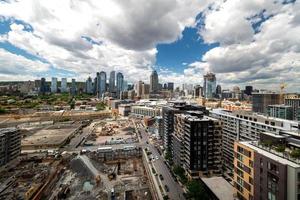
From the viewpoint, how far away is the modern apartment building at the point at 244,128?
2952cm

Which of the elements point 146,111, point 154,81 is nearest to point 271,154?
point 146,111

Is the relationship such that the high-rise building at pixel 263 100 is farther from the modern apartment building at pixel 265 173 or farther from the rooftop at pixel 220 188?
the modern apartment building at pixel 265 173

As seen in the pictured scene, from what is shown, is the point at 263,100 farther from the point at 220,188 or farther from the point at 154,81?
the point at 154,81

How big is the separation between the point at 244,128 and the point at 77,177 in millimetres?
29844

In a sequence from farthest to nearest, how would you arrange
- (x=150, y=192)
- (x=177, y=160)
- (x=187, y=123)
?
(x=177, y=160), (x=187, y=123), (x=150, y=192)

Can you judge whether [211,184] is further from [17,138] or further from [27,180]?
[17,138]

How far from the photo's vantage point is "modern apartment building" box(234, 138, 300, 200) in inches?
499

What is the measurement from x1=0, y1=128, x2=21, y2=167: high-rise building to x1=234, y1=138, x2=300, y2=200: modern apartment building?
3789cm

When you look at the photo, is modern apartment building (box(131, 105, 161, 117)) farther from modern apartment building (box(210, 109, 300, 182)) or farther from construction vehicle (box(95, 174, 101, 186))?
construction vehicle (box(95, 174, 101, 186))

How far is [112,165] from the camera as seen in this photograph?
38.3 metres

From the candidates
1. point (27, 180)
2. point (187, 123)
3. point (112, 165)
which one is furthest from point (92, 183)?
point (187, 123)

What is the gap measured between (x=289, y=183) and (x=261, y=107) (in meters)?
73.7

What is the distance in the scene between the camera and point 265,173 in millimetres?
14617

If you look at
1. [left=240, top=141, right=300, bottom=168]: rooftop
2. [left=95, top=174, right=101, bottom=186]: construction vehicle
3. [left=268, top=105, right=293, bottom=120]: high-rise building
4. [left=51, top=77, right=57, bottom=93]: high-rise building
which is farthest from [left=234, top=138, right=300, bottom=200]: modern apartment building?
[left=51, top=77, right=57, bottom=93]: high-rise building
